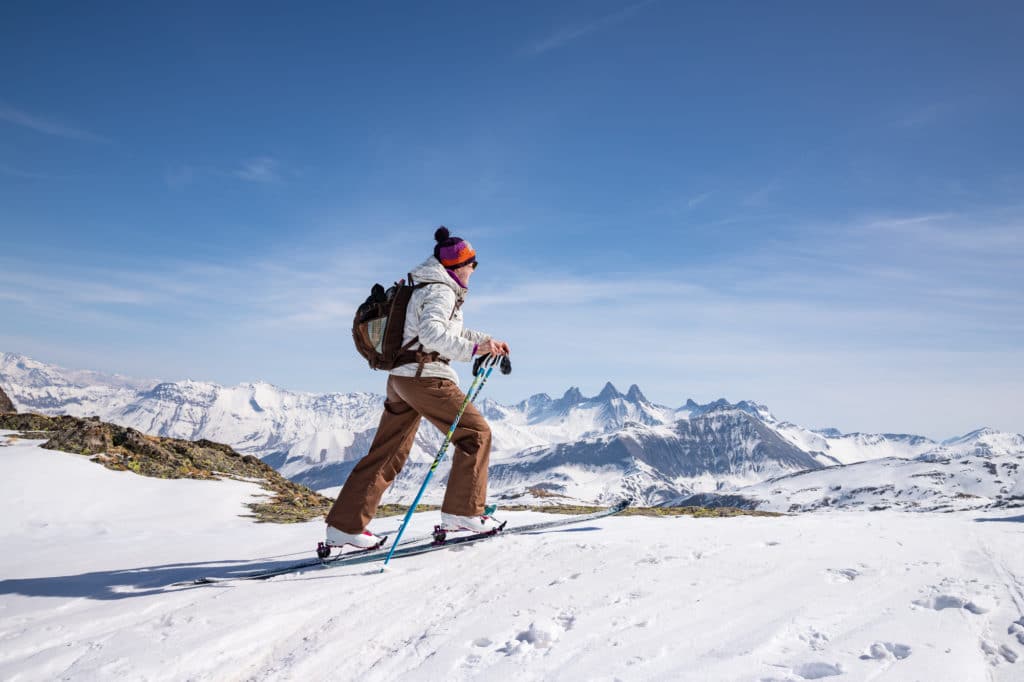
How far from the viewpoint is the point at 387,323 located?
6492mm

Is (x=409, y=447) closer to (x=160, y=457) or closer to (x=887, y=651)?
(x=887, y=651)

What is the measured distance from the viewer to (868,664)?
3.27 m

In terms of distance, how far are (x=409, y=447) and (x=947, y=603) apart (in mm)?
5113

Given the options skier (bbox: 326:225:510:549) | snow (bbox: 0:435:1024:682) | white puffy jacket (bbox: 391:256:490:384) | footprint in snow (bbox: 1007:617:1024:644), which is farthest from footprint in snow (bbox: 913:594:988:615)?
white puffy jacket (bbox: 391:256:490:384)

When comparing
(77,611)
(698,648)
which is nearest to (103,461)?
(77,611)

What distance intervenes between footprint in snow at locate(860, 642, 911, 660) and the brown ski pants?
4.05 meters

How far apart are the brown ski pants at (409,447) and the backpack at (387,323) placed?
27cm

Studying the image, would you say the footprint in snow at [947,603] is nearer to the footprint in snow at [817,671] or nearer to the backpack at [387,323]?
the footprint in snow at [817,671]

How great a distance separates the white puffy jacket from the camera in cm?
622

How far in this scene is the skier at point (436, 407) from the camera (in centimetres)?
638

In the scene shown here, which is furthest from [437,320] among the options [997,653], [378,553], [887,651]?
[997,653]

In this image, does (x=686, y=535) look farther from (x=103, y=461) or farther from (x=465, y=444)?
(x=103, y=461)

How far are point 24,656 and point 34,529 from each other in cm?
670

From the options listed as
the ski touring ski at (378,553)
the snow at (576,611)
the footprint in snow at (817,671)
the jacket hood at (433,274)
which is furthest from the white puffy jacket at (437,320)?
the footprint in snow at (817,671)
